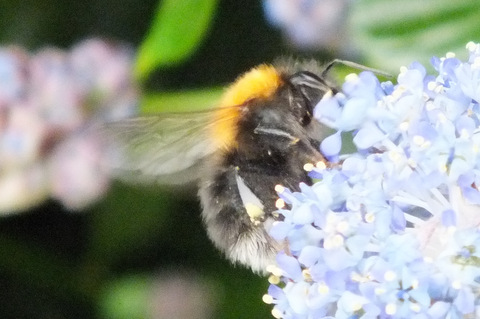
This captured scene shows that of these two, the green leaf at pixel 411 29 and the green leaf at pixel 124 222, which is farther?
the green leaf at pixel 124 222

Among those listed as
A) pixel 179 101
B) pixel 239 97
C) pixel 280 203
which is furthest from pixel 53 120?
pixel 280 203

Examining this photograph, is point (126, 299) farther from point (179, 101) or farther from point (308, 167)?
point (308, 167)

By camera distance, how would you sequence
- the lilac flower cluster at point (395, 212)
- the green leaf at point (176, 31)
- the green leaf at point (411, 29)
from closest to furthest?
the lilac flower cluster at point (395, 212) → the green leaf at point (411, 29) → the green leaf at point (176, 31)

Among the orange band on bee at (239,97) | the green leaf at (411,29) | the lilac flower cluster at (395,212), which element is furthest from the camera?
the green leaf at (411,29)

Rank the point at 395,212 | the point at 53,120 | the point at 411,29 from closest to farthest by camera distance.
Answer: the point at 395,212 < the point at 411,29 < the point at 53,120

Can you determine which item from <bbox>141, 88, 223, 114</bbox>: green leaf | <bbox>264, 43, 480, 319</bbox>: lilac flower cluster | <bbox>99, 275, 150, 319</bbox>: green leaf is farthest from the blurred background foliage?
<bbox>264, 43, 480, 319</bbox>: lilac flower cluster

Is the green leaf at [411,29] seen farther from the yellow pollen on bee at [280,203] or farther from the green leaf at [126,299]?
the green leaf at [126,299]

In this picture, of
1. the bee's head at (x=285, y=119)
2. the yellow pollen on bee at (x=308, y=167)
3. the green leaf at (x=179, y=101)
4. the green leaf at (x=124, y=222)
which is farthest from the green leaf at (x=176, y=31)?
the yellow pollen on bee at (x=308, y=167)

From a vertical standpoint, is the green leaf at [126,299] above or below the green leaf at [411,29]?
below
